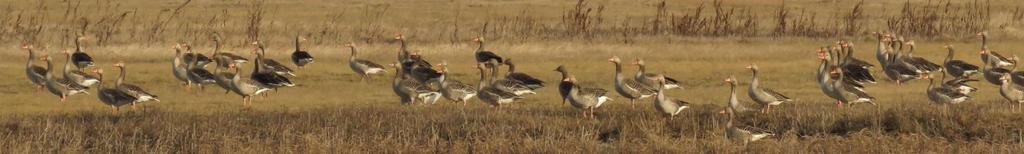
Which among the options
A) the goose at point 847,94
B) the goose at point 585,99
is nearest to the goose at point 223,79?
the goose at point 585,99

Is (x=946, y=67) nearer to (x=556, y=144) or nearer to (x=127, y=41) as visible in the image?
(x=556, y=144)

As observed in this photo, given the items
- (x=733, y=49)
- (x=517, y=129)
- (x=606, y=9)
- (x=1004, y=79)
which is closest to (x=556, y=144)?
(x=517, y=129)

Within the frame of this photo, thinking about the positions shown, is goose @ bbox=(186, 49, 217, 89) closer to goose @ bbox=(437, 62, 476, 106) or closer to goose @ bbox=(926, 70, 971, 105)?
goose @ bbox=(437, 62, 476, 106)

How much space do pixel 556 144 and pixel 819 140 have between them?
261cm

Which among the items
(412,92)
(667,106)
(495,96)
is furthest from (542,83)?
(667,106)

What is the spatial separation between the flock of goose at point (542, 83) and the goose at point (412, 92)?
0.04 feet

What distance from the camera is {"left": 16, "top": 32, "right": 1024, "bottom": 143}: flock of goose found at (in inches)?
794

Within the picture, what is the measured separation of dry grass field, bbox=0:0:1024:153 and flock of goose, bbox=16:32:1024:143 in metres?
0.24

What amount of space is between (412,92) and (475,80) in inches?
179

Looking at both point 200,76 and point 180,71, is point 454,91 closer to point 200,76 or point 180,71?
point 200,76

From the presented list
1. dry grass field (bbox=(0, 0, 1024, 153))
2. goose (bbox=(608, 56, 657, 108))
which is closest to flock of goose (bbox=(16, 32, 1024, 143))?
goose (bbox=(608, 56, 657, 108))

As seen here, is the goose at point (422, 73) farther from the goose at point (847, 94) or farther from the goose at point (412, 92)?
the goose at point (847, 94)

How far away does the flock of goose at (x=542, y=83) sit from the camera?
20172 millimetres

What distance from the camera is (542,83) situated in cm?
2345
